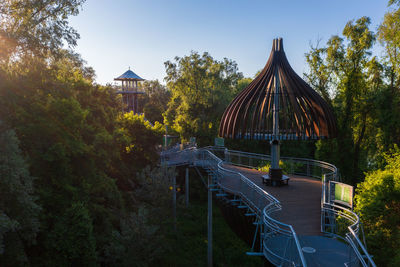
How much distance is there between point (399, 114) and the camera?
69.5ft

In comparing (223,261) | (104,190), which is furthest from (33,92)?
(223,261)

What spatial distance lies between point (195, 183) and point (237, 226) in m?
20.9

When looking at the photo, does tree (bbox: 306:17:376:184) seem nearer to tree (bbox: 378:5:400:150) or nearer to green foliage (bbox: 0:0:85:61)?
tree (bbox: 378:5:400:150)

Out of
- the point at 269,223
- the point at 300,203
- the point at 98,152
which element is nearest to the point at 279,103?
the point at 300,203

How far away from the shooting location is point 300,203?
40.5 feet

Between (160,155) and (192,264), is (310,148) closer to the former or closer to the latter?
(160,155)

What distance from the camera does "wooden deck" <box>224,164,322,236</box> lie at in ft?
33.0

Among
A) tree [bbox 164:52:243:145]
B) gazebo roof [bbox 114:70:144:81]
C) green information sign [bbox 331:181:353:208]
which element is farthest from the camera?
gazebo roof [bbox 114:70:144:81]

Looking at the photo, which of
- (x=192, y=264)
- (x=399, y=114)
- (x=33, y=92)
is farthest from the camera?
(x=399, y=114)

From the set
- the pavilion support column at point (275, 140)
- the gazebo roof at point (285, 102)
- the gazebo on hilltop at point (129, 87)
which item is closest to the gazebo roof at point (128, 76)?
the gazebo on hilltop at point (129, 87)

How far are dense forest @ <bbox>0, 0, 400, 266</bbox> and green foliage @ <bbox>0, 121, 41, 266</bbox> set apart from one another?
0.04 m

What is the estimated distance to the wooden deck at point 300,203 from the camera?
396 inches

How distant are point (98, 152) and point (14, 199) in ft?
20.7

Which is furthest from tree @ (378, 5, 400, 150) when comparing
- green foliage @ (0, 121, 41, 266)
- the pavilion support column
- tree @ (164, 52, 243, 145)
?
green foliage @ (0, 121, 41, 266)
